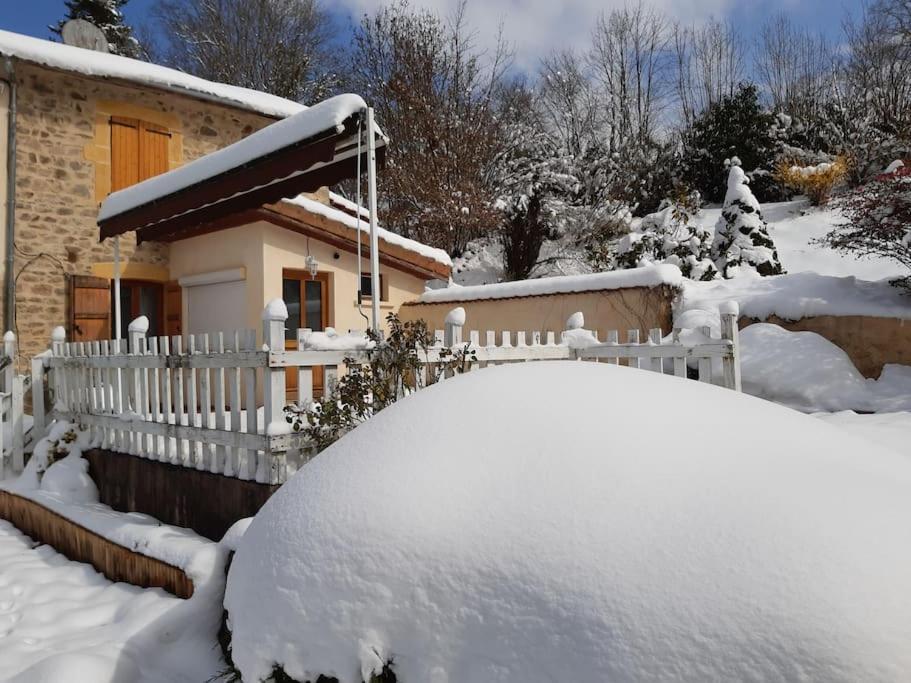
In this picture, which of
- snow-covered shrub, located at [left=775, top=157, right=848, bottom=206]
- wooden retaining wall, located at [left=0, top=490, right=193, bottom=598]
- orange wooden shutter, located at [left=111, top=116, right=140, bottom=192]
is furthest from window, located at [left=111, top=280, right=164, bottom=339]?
snow-covered shrub, located at [left=775, top=157, right=848, bottom=206]

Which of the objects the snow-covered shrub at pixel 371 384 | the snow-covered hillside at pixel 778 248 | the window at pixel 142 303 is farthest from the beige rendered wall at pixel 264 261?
the snow-covered hillside at pixel 778 248

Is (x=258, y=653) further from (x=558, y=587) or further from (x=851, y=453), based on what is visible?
(x=851, y=453)

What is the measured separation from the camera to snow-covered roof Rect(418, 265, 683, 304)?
917 cm

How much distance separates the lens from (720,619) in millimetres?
1219

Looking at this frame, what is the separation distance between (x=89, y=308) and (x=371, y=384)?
7.67 meters

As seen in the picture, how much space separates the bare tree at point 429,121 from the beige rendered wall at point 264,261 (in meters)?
7.56

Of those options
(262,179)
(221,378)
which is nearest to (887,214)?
(262,179)

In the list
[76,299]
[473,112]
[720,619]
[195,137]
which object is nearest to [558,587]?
[720,619]

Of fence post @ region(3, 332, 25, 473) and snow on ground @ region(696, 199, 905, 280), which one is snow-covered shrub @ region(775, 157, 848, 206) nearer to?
snow on ground @ region(696, 199, 905, 280)

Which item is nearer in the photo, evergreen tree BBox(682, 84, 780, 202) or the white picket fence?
the white picket fence

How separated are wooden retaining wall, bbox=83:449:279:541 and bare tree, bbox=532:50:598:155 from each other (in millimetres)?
23542

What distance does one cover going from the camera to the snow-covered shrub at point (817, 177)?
18.2 m

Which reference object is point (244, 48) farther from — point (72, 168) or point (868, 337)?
point (868, 337)

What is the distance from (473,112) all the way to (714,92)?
1413 centimetres
